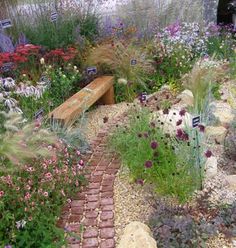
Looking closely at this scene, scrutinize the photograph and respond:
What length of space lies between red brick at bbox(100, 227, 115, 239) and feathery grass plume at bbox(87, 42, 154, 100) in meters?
3.09

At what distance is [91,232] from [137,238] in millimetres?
451

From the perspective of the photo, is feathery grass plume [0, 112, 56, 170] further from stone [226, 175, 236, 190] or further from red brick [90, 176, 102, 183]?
stone [226, 175, 236, 190]

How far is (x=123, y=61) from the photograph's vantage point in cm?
598

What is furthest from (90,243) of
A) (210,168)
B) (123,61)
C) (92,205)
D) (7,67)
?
(123,61)

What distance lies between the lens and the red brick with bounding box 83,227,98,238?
3063 mm

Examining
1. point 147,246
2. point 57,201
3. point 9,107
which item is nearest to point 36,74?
point 9,107

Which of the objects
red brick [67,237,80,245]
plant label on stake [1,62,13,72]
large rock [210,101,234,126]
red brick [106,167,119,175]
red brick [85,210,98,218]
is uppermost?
plant label on stake [1,62,13,72]

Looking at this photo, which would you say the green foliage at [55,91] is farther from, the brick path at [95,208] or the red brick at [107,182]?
the red brick at [107,182]

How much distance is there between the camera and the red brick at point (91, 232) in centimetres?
306

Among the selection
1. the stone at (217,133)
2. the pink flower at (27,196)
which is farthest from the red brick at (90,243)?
the stone at (217,133)

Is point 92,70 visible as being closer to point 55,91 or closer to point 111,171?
point 55,91

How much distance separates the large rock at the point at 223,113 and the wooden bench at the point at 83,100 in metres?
1.30

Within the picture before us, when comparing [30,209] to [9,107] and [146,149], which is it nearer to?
[146,149]

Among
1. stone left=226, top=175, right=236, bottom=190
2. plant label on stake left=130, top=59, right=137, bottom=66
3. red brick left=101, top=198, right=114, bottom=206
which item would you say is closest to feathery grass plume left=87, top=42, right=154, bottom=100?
plant label on stake left=130, top=59, right=137, bottom=66
